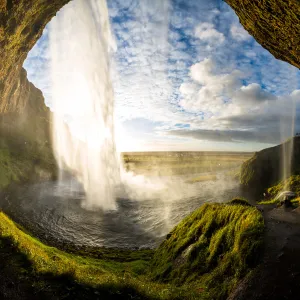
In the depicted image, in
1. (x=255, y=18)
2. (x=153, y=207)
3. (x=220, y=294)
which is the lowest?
(x=153, y=207)

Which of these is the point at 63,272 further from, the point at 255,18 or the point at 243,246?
the point at 255,18

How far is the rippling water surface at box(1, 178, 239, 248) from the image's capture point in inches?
977

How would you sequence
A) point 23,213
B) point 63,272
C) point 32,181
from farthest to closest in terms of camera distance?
point 32,181 < point 23,213 < point 63,272

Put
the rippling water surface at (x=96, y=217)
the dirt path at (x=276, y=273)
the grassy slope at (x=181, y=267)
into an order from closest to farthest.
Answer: the dirt path at (x=276, y=273)
the grassy slope at (x=181, y=267)
the rippling water surface at (x=96, y=217)

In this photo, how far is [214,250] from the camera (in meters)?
11.2

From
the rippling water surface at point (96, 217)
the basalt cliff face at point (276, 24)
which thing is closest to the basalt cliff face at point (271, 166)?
the rippling water surface at point (96, 217)

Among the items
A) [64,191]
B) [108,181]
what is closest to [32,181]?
[64,191]

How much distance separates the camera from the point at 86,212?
112 feet

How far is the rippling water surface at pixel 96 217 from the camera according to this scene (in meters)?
24.8

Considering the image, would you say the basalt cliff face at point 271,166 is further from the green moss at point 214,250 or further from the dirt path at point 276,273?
the dirt path at point 276,273

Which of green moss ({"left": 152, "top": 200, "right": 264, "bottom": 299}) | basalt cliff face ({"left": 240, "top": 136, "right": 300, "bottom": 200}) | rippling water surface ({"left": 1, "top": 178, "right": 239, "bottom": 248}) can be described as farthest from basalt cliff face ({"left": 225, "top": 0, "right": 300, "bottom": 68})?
basalt cliff face ({"left": 240, "top": 136, "right": 300, "bottom": 200})

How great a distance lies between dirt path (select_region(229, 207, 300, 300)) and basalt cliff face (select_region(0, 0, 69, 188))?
115 feet

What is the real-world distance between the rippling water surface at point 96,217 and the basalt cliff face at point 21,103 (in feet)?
56.2

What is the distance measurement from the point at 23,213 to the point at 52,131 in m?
87.8
